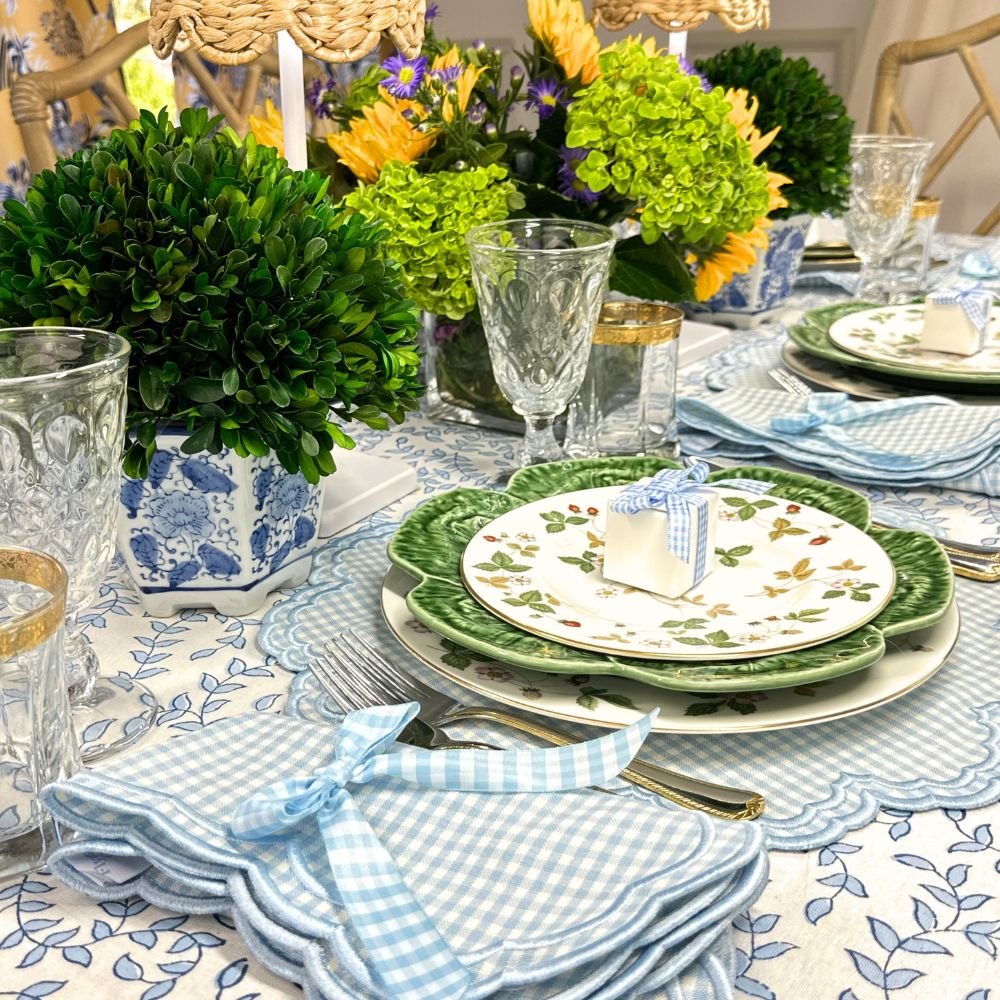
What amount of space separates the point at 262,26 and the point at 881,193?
95 centimetres

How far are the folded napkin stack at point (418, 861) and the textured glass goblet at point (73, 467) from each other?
0.41 ft

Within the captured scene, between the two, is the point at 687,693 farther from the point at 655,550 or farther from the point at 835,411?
the point at 835,411

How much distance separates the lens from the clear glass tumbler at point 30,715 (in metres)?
0.49

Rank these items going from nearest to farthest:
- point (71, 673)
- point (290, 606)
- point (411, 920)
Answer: point (411, 920)
point (71, 673)
point (290, 606)

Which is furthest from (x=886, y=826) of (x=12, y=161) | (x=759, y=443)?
(x=12, y=161)

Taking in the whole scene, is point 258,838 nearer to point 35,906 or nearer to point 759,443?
point 35,906

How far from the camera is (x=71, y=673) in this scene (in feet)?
2.15

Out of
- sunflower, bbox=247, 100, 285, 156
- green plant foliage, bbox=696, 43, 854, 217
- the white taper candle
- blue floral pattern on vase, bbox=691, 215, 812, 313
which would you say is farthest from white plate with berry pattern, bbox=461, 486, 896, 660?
green plant foliage, bbox=696, 43, 854, 217

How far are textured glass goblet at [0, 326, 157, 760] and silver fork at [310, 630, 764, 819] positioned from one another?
118 millimetres

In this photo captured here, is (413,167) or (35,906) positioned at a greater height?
(413,167)

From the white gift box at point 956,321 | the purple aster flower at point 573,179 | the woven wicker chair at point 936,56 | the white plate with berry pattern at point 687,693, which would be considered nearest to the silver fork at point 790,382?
the white gift box at point 956,321

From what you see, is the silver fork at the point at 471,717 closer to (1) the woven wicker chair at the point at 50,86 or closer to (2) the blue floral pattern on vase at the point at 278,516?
(2) the blue floral pattern on vase at the point at 278,516

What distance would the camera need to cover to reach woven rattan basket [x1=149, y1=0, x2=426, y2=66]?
821 mm

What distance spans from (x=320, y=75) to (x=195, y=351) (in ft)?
4.95
